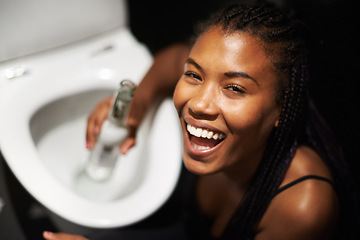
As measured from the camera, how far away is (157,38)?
1258mm

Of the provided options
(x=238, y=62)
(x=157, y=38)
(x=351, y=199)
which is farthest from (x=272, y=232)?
(x=157, y=38)

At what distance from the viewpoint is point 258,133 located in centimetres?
56

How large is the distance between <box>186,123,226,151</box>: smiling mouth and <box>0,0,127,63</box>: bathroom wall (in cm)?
49

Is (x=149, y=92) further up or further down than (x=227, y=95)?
further down

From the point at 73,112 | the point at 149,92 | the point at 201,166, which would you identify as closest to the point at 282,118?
the point at 201,166

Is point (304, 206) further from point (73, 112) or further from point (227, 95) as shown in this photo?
point (73, 112)

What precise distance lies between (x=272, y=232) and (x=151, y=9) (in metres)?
0.85

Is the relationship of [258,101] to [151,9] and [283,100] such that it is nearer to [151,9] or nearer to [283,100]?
[283,100]

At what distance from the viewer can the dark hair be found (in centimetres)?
52

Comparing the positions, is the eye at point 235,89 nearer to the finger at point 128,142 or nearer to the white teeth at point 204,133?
the white teeth at point 204,133

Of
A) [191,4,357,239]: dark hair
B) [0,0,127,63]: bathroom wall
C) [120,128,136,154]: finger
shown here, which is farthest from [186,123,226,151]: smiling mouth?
[0,0,127,63]: bathroom wall

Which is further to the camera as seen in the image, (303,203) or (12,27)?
(12,27)

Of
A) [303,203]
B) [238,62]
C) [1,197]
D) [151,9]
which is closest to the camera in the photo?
[238,62]

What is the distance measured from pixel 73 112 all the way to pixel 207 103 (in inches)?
21.4
